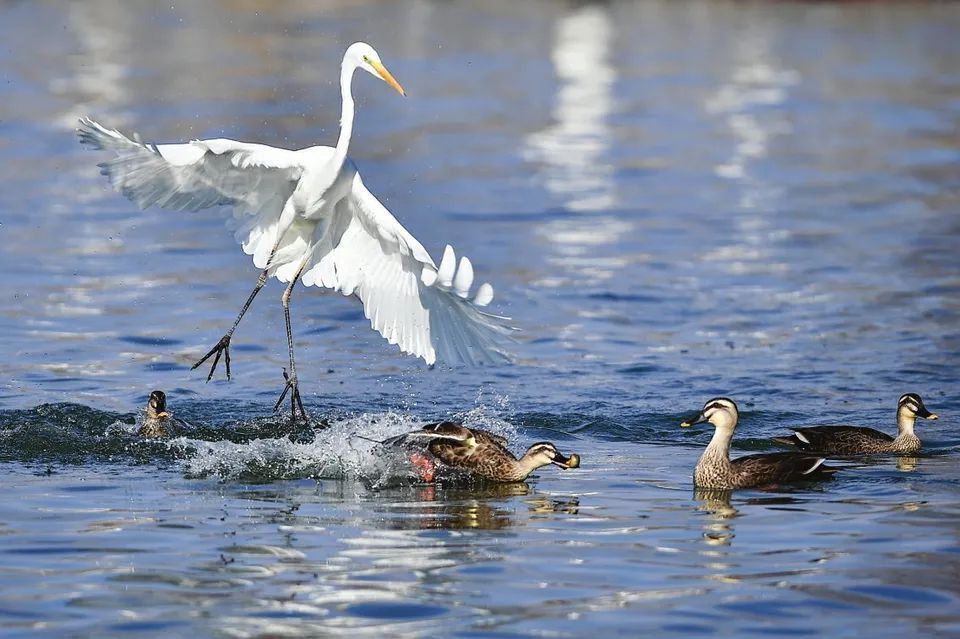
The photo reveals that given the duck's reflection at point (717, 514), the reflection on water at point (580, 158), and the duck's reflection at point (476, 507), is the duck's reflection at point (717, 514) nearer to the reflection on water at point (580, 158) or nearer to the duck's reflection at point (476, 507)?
the duck's reflection at point (476, 507)

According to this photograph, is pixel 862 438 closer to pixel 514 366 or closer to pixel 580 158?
pixel 514 366

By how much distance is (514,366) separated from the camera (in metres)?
15.1

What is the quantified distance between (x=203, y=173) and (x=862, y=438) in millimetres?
5131

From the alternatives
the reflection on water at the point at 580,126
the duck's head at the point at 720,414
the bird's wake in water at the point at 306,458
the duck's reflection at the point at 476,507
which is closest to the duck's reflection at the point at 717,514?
the duck's head at the point at 720,414

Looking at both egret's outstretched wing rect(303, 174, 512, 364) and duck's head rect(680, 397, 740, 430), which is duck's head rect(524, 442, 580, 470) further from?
egret's outstretched wing rect(303, 174, 512, 364)

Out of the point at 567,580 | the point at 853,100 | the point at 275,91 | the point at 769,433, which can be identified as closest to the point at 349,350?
the point at 769,433

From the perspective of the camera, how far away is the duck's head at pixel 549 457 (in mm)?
10891

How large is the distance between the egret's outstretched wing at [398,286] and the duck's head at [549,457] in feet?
4.27

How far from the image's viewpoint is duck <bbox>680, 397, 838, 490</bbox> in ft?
35.1

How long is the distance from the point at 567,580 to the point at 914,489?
313 centimetres

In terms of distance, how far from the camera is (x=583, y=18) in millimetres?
55000

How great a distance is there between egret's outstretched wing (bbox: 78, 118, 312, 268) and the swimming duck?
1.50m

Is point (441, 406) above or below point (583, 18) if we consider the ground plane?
below

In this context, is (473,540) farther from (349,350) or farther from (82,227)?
(82,227)
